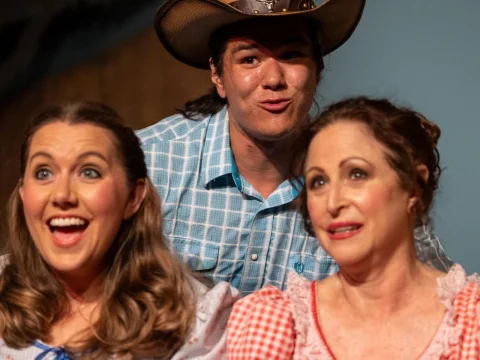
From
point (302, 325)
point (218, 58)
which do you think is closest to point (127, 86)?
point (218, 58)

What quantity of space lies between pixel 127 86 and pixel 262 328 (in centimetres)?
225

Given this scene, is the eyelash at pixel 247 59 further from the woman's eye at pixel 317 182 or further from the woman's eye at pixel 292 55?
the woman's eye at pixel 317 182

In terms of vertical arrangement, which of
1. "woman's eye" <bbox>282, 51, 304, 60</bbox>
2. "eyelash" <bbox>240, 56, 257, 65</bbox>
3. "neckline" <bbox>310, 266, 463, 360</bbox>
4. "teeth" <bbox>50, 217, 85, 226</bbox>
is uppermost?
"woman's eye" <bbox>282, 51, 304, 60</bbox>

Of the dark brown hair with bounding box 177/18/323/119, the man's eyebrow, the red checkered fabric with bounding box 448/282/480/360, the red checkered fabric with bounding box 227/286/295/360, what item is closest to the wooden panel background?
the dark brown hair with bounding box 177/18/323/119

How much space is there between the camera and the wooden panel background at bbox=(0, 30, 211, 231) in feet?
13.2

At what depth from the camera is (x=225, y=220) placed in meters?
2.96

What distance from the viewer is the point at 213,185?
299cm

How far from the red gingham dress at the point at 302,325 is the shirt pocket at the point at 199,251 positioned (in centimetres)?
79

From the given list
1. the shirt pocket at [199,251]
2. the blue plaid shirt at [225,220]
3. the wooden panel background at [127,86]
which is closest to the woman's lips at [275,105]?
the blue plaid shirt at [225,220]

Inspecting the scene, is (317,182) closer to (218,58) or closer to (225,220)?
(225,220)

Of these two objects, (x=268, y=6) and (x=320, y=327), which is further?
(x=268, y=6)

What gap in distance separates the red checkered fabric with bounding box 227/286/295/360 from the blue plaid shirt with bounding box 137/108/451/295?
0.76 meters

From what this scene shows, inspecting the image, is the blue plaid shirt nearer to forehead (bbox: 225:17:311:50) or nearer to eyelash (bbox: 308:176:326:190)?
forehead (bbox: 225:17:311:50)

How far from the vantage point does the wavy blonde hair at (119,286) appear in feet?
7.21
